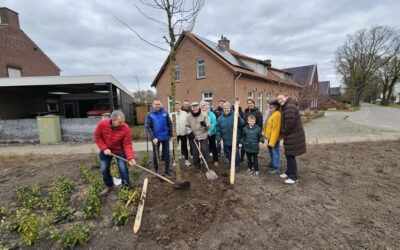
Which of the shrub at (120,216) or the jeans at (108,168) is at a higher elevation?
the jeans at (108,168)

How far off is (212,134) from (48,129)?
8.60m

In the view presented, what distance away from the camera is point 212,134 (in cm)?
539

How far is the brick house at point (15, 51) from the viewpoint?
18.1 m

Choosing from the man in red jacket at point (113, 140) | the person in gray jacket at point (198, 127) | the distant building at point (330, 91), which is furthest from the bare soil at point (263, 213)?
the distant building at point (330, 91)

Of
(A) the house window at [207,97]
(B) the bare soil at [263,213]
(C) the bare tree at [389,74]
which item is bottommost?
(B) the bare soil at [263,213]

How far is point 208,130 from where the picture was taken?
198 inches

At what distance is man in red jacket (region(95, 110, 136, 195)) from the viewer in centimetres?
371

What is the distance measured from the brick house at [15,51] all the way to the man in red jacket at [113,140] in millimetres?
20554

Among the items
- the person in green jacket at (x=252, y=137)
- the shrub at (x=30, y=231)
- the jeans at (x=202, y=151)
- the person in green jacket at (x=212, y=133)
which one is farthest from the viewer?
the person in green jacket at (x=212, y=133)

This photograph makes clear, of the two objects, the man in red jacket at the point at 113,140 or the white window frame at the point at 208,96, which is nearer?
the man in red jacket at the point at 113,140

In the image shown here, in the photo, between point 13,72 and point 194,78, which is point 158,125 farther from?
point 13,72

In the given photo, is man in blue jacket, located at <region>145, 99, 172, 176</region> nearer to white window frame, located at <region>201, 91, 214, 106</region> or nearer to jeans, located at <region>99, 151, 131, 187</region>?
jeans, located at <region>99, 151, 131, 187</region>

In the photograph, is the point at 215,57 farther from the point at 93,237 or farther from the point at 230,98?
the point at 93,237

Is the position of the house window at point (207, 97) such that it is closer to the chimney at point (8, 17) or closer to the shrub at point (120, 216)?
the shrub at point (120, 216)
